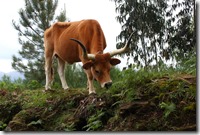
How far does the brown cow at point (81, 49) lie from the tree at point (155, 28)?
4.1 inches

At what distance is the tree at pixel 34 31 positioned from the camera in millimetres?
2611

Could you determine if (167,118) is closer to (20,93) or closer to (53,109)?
(53,109)

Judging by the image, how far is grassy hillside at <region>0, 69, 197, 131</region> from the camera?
2.17 meters

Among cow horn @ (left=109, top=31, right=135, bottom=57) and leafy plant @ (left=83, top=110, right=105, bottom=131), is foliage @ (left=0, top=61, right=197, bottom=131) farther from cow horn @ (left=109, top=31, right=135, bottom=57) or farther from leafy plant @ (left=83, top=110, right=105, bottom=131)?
cow horn @ (left=109, top=31, right=135, bottom=57)

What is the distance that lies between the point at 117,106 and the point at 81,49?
1.67 feet

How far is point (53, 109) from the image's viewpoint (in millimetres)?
2594

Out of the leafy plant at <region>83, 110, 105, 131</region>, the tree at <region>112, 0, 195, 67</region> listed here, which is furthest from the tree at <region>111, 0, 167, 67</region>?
the leafy plant at <region>83, 110, 105, 131</region>

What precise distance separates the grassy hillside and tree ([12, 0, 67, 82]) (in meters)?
0.18

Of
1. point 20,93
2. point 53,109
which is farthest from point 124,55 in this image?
point 20,93

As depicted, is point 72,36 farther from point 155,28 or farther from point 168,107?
point 168,107

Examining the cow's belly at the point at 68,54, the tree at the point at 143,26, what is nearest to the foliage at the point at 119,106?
the tree at the point at 143,26

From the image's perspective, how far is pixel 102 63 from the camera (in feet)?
8.23

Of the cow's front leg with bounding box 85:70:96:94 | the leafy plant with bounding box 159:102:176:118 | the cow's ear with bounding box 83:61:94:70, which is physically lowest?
the leafy plant with bounding box 159:102:176:118

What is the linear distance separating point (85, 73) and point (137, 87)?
1.43 ft
